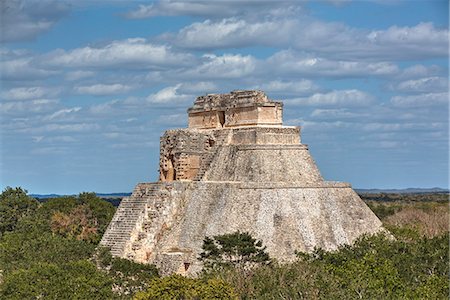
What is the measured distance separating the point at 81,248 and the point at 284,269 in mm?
7925

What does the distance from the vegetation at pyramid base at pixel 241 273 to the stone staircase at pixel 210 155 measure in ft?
14.3

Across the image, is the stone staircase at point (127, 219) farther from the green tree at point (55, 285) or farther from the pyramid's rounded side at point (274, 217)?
the green tree at point (55, 285)

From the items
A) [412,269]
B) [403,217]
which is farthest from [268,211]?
[403,217]

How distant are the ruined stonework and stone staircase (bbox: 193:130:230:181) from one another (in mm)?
45

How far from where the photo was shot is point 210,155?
35438mm

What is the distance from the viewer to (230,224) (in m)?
31.9

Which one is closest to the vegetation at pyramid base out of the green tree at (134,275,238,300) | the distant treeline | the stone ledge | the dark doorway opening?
the green tree at (134,275,238,300)

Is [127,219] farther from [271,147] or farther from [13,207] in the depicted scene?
[13,207]

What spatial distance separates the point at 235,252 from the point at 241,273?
1.66 m

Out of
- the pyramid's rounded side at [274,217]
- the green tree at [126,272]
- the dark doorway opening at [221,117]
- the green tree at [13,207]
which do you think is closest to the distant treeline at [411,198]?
the green tree at [13,207]

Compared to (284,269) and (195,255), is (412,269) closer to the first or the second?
(284,269)

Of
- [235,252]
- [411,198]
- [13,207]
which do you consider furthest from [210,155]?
[411,198]

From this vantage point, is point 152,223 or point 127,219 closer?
point 152,223

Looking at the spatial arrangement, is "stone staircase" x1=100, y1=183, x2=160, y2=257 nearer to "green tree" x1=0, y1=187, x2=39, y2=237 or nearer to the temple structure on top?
the temple structure on top
